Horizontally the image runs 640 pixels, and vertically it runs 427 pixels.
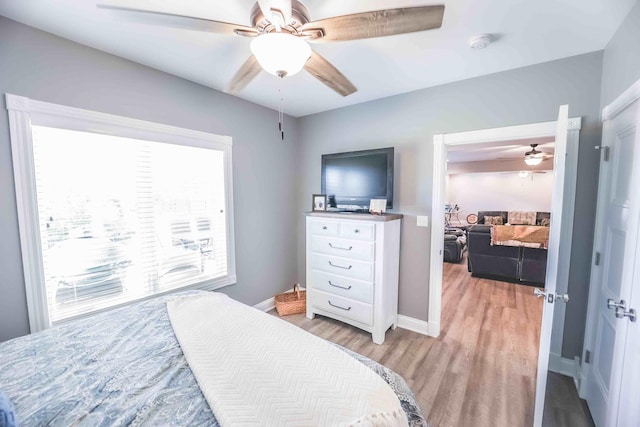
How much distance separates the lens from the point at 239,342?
1.19m

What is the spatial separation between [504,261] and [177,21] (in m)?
5.10

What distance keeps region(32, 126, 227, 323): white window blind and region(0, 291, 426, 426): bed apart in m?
0.63

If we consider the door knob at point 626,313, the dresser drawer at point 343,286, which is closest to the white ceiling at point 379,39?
the door knob at point 626,313

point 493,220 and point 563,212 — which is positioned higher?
point 563,212

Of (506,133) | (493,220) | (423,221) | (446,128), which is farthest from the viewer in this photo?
(493,220)

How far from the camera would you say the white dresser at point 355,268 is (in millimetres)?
2473

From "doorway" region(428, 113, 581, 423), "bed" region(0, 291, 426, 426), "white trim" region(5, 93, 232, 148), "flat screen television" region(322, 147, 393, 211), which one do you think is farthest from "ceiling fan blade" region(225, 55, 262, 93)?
"doorway" region(428, 113, 581, 423)

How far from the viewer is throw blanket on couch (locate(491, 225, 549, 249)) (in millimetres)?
3954

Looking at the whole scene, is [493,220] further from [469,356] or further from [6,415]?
[6,415]

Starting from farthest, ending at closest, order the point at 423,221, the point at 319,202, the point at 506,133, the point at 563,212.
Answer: the point at 319,202 < the point at 423,221 < the point at 506,133 < the point at 563,212

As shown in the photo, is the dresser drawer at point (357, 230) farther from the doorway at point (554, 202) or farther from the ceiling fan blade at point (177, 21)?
the ceiling fan blade at point (177, 21)

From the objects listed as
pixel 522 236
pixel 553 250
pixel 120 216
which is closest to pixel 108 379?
pixel 120 216

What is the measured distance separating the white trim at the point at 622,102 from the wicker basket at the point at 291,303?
306cm

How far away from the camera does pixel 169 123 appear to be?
2.28 metres
